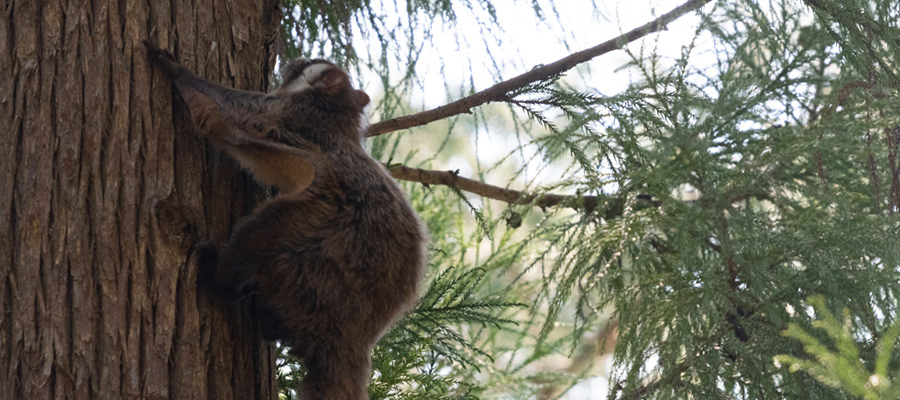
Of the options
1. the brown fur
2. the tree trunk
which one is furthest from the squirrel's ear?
the tree trunk

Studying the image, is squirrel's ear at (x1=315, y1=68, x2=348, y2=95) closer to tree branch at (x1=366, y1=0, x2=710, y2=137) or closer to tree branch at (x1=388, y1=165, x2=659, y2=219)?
tree branch at (x1=366, y1=0, x2=710, y2=137)

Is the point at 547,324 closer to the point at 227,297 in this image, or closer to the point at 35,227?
the point at 227,297

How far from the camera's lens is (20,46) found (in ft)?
7.62

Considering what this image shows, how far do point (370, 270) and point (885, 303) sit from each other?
171cm

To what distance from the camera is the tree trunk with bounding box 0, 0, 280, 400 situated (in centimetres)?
207

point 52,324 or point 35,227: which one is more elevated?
point 35,227

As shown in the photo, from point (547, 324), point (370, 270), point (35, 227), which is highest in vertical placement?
point (35, 227)

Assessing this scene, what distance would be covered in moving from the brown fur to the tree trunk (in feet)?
0.29

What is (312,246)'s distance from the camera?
94.9 inches

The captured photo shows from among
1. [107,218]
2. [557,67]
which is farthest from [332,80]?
[107,218]

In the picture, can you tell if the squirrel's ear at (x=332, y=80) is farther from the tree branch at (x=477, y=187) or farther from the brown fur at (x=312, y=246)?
the tree branch at (x=477, y=187)

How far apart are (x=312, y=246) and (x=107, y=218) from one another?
1.96 ft

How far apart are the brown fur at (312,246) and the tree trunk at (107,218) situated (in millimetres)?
89

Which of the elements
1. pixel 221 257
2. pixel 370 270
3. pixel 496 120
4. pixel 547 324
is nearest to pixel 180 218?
pixel 221 257
